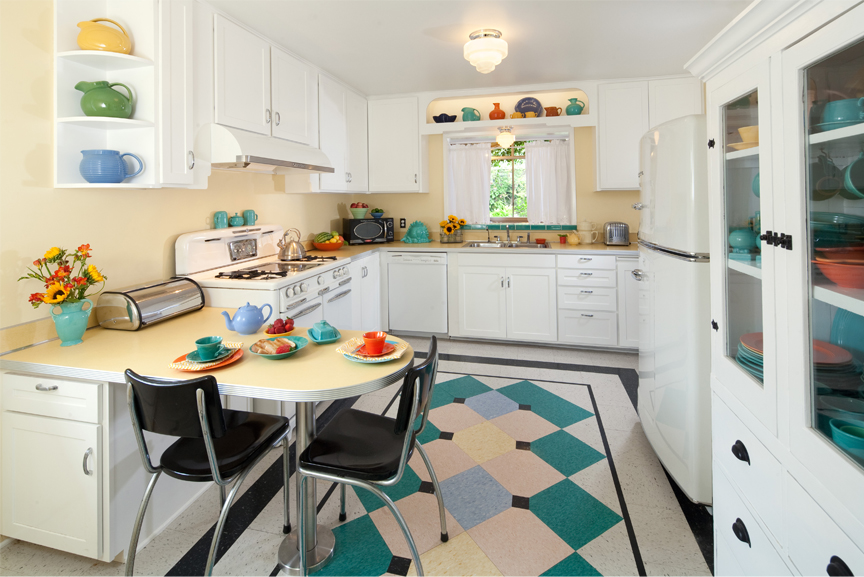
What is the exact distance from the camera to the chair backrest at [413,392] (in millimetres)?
1327

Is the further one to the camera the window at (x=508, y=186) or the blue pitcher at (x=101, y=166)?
the window at (x=508, y=186)

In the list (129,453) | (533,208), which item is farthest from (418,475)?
(533,208)

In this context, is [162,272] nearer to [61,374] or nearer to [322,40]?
[61,374]

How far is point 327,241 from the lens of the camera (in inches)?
162

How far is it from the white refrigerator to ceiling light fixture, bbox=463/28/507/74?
3.79 ft

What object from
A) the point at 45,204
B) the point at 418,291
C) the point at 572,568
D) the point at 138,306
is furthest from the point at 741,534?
the point at 418,291

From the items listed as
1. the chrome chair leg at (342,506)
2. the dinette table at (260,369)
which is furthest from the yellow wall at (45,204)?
the chrome chair leg at (342,506)

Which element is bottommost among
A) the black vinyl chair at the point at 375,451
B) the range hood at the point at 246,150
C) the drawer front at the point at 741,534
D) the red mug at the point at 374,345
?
the drawer front at the point at 741,534

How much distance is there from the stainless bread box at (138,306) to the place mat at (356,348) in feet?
3.27

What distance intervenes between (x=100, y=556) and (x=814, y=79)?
2.50 meters

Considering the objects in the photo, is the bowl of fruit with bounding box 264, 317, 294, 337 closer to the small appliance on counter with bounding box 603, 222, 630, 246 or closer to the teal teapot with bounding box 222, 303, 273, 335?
the teal teapot with bounding box 222, 303, 273, 335

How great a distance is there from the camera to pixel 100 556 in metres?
1.60

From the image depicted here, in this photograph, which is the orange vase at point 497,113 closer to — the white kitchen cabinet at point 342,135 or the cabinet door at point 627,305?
the white kitchen cabinet at point 342,135

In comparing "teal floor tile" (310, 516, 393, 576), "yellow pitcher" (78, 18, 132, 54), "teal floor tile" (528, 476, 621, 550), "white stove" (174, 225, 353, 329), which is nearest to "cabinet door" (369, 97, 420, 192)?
"white stove" (174, 225, 353, 329)
